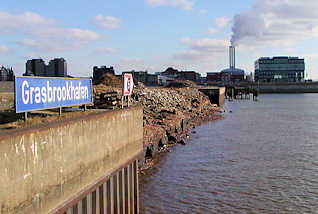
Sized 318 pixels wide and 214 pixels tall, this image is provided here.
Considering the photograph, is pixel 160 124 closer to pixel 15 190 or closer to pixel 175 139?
pixel 175 139

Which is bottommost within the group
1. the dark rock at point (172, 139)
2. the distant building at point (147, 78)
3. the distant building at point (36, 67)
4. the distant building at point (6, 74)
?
the dark rock at point (172, 139)

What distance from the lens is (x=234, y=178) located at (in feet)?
61.9

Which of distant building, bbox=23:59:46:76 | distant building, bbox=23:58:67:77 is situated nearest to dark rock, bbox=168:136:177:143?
distant building, bbox=23:58:67:77

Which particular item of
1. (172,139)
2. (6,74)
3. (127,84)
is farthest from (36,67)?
(127,84)

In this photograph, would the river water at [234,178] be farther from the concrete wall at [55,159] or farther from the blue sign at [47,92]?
the blue sign at [47,92]

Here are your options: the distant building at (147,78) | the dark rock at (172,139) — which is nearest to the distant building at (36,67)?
the dark rock at (172,139)

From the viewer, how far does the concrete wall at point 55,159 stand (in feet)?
21.1

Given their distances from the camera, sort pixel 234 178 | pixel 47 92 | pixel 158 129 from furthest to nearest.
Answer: pixel 158 129, pixel 234 178, pixel 47 92

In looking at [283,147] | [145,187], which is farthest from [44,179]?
[283,147]

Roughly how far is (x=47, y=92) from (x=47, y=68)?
79.7 feet

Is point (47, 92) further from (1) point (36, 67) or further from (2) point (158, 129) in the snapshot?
(1) point (36, 67)

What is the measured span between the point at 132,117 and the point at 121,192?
2859 millimetres

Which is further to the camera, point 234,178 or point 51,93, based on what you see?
point 234,178

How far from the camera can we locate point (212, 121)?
45.2m
